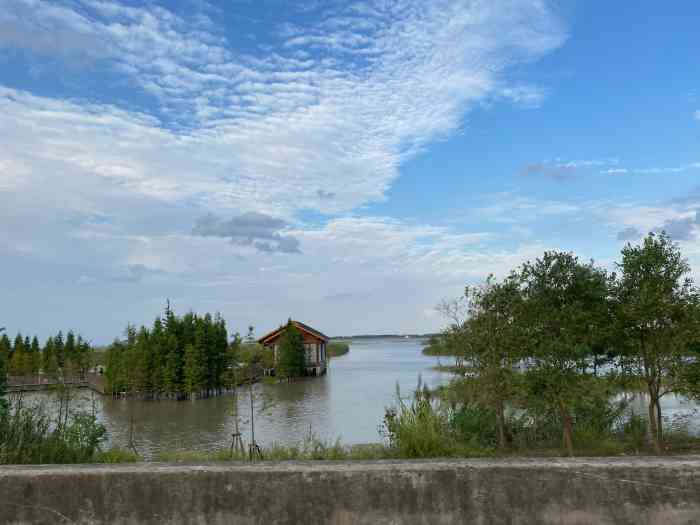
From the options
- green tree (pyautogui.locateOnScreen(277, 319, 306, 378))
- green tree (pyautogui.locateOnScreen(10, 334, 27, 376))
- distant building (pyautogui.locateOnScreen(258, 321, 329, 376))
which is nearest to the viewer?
green tree (pyautogui.locateOnScreen(10, 334, 27, 376))

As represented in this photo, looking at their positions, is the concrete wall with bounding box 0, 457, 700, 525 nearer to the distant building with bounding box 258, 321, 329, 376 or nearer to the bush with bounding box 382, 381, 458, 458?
the bush with bounding box 382, 381, 458, 458

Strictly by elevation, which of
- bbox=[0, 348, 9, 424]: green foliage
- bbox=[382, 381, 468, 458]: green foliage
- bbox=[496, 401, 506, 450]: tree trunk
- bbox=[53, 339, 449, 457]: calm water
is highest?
bbox=[0, 348, 9, 424]: green foliage

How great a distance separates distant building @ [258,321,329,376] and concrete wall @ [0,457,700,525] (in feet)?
160

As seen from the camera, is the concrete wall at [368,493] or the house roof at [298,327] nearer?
the concrete wall at [368,493]

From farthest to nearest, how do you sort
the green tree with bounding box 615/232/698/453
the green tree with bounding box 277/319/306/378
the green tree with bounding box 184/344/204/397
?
the green tree with bounding box 277/319/306/378
the green tree with bounding box 184/344/204/397
the green tree with bounding box 615/232/698/453

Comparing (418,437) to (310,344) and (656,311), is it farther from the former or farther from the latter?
(310,344)

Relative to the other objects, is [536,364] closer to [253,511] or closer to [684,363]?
[684,363]

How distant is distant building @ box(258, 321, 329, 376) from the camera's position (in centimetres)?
5312

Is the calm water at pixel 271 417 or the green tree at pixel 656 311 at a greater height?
the green tree at pixel 656 311

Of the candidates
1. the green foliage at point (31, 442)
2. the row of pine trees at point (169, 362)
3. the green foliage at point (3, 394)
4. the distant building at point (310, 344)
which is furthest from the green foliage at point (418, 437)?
the distant building at point (310, 344)

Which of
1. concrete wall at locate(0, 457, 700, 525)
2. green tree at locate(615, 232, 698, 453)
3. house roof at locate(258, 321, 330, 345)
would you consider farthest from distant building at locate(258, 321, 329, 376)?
concrete wall at locate(0, 457, 700, 525)

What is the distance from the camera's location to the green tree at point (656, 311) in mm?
11836

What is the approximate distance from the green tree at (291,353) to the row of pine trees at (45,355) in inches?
598

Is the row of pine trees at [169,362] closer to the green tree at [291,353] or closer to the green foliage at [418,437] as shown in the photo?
the green tree at [291,353]
